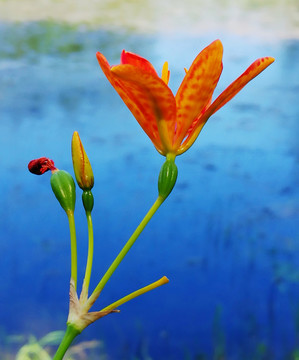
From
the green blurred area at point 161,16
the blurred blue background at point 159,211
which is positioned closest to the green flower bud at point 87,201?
the blurred blue background at point 159,211

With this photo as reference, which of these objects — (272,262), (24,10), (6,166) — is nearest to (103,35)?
(24,10)

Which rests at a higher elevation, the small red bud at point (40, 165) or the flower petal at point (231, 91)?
the small red bud at point (40, 165)

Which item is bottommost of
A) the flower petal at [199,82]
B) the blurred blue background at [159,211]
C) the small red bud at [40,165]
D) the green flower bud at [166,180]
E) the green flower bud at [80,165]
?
the green flower bud at [166,180]

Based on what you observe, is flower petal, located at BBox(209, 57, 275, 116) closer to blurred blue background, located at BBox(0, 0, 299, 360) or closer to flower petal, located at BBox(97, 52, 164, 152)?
flower petal, located at BBox(97, 52, 164, 152)

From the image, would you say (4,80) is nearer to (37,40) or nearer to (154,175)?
(37,40)

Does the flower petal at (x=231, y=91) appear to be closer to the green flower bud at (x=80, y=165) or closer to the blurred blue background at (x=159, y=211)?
the green flower bud at (x=80, y=165)

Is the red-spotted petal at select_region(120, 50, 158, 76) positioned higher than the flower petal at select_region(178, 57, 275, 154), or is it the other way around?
the red-spotted petal at select_region(120, 50, 158, 76)

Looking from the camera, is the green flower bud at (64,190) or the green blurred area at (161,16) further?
the green blurred area at (161,16)

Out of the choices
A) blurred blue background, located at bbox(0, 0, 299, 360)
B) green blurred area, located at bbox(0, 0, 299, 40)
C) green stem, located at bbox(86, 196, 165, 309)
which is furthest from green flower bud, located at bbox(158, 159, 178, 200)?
green blurred area, located at bbox(0, 0, 299, 40)
